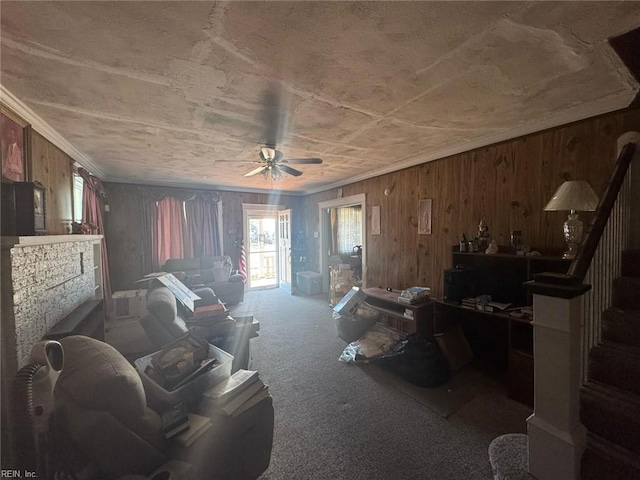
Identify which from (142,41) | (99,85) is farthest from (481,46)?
(99,85)

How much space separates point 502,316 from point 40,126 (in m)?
4.40

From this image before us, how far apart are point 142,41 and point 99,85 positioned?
2.18 ft

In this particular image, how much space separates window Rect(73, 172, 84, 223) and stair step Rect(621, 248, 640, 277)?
5226 mm

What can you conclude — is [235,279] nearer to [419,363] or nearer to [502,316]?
[419,363]

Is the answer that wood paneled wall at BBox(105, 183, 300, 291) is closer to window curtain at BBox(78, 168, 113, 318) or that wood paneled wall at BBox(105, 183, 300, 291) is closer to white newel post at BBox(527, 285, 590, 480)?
window curtain at BBox(78, 168, 113, 318)

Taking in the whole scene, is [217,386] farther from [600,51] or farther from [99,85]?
[600,51]

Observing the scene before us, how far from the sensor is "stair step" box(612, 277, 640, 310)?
63.9 inches

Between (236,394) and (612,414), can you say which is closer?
(612,414)

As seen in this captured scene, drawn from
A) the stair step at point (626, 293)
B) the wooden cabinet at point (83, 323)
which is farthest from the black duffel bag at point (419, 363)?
the wooden cabinet at point (83, 323)

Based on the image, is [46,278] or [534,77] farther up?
[534,77]

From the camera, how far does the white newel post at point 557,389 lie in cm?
130

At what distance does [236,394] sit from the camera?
1547 millimetres

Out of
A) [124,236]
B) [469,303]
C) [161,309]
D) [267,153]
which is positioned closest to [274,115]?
[267,153]

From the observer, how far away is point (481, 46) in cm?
A: 135
